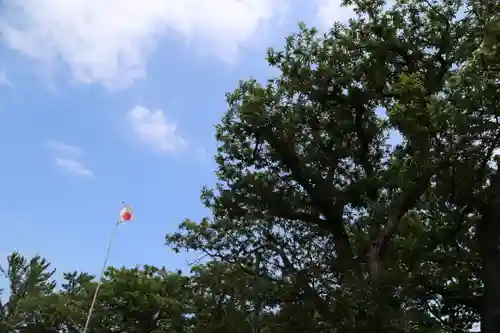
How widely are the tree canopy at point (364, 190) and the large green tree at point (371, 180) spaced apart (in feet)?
0.13

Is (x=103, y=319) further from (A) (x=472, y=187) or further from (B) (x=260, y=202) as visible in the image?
(A) (x=472, y=187)

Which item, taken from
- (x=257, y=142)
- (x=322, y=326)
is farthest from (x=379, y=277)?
(x=257, y=142)

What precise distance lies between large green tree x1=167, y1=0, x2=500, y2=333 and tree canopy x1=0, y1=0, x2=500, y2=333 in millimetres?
39

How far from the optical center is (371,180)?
13.0 metres

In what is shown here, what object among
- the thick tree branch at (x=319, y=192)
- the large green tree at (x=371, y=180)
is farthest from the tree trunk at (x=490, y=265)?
the thick tree branch at (x=319, y=192)

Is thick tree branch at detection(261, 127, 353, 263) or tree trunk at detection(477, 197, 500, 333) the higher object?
thick tree branch at detection(261, 127, 353, 263)

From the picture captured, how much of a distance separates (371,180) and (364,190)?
45cm

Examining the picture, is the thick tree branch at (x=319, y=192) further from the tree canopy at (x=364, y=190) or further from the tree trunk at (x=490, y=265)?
the tree trunk at (x=490, y=265)

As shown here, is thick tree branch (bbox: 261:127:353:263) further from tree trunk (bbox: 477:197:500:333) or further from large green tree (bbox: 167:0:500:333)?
tree trunk (bbox: 477:197:500:333)

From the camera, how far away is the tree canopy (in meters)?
10.7

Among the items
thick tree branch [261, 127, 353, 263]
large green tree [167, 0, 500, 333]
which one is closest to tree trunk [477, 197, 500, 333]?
large green tree [167, 0, 500, 333]

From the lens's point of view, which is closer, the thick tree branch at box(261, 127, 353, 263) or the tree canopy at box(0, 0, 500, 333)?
the tree canopy at box(0, 0, 500, 333)

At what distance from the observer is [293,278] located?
1301cm

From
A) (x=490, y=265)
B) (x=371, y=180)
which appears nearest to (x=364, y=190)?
(x=371, y=180)
